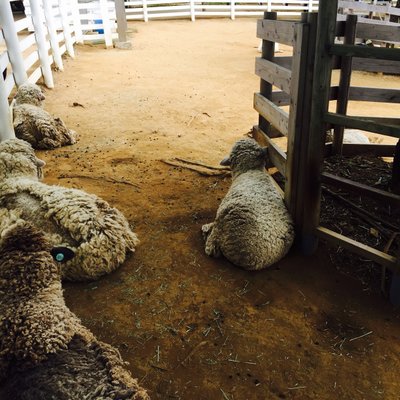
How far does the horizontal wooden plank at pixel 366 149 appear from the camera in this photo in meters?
5.43

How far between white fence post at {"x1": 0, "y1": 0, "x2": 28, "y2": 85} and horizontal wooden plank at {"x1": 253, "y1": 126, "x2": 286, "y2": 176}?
500cm

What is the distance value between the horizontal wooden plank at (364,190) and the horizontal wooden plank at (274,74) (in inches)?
41.5

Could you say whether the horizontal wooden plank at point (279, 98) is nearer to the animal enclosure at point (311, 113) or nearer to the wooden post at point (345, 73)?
the animal enclosure at point (311, 113)

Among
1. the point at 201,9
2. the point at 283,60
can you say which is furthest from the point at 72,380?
the point at 201,9

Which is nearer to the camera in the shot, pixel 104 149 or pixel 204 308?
pixel 204 308

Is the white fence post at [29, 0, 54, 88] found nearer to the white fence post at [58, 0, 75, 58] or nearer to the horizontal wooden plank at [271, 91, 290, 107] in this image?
the white fence post at [58, 0, 75, 58]

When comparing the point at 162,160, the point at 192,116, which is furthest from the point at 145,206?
the point at 192,116

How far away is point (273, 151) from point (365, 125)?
1.60 meters

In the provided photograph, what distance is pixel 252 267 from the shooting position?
139 inches

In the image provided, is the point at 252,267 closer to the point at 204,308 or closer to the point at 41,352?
the point at 204,308

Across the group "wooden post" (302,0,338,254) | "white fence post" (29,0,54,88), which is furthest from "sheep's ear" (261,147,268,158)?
"white fence post" (29,0,54,88)

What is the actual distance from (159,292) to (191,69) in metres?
10.4

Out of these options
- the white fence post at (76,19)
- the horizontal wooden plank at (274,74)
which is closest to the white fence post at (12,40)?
the horizontal wooden plank at (274,74)

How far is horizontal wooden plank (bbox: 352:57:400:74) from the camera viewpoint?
5.22 m
